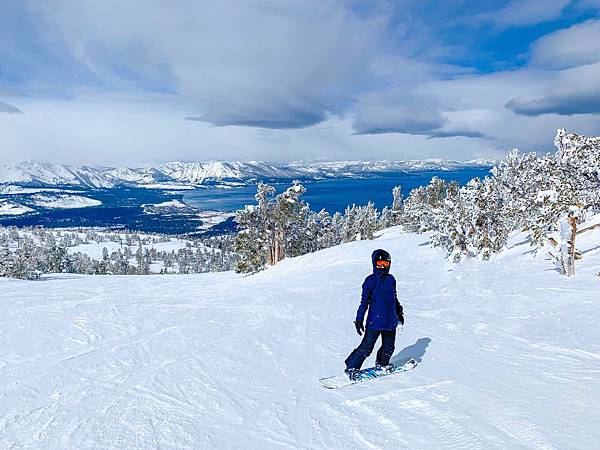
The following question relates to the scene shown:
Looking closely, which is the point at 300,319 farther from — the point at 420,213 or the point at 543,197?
the point at 420,213

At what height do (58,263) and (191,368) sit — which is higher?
(191,368)

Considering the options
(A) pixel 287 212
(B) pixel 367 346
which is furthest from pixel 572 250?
(A) pixel 287 212

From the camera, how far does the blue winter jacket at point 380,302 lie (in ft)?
19.6

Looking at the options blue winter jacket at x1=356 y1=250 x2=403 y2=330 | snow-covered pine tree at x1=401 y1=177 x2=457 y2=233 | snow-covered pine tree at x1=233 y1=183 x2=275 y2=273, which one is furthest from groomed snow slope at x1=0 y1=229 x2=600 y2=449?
snow-covered pine tree at x1=401 y1=177 x2=457 y2=233

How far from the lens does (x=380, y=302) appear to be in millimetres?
5977

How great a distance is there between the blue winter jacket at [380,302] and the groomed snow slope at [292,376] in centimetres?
86

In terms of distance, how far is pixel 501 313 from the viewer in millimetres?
10664

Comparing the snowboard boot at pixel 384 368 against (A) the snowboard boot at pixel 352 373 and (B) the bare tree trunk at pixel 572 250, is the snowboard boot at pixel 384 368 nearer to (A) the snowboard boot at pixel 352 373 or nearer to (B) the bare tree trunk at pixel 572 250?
(A) the snowboard boot at pixel 352 373

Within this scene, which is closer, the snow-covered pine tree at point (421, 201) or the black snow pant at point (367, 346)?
the black snow pant at point (367, 346)

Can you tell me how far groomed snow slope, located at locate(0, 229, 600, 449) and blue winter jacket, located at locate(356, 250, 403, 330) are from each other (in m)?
0.86

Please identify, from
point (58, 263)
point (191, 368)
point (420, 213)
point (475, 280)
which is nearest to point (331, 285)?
point (475, 280)

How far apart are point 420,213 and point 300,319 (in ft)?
148

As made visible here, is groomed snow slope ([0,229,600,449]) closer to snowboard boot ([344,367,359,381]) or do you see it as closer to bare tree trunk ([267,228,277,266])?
snowboard boot ([344,367,359,381])

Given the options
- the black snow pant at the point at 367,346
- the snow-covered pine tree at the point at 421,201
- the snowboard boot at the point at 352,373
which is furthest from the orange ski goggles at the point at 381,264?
the snow-covered pine tree at the point at 421,201
